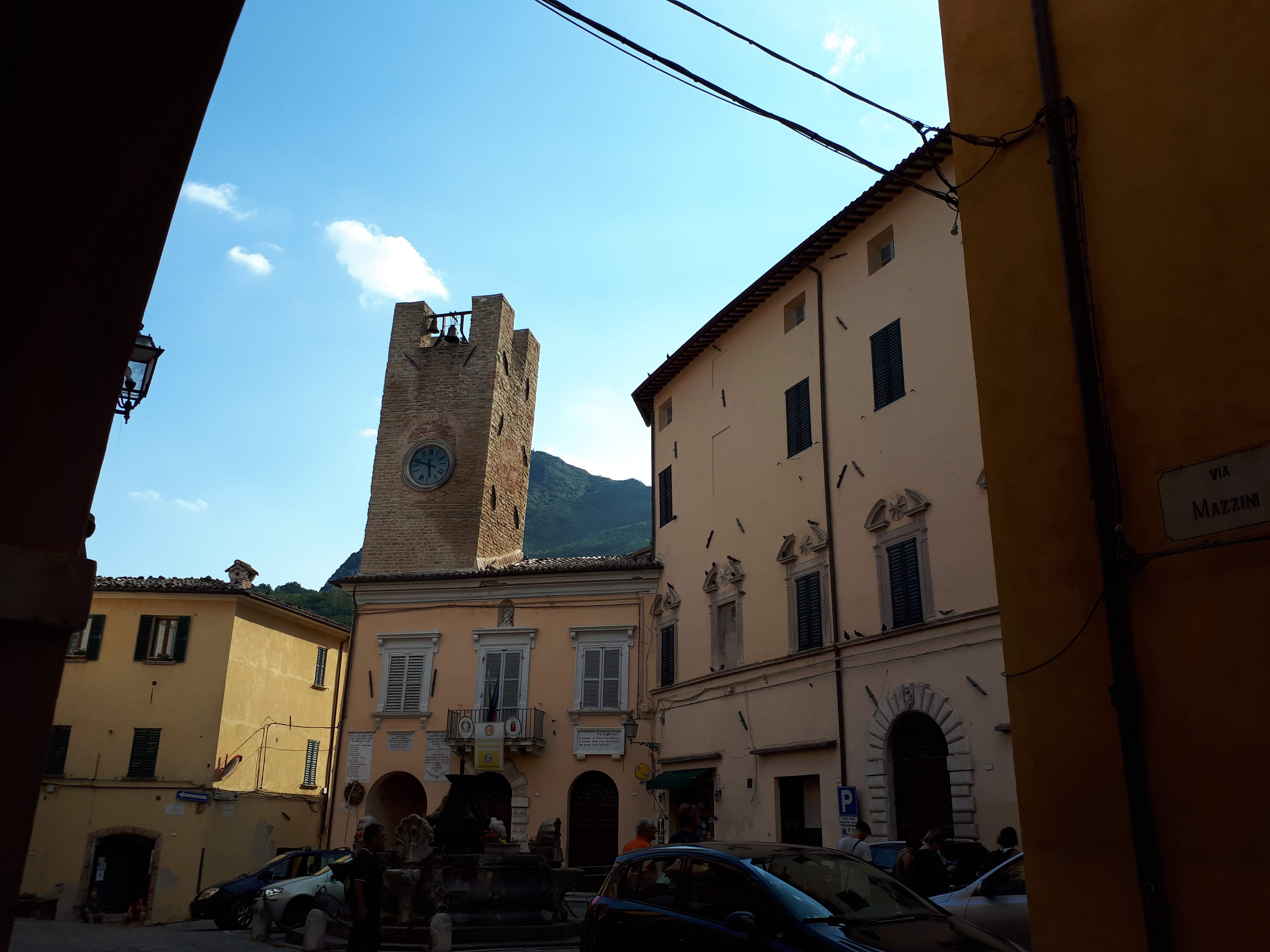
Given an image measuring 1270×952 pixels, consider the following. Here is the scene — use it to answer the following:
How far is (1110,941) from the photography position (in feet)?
17.7

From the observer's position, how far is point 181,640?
26.7 m

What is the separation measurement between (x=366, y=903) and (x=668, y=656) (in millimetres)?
17752

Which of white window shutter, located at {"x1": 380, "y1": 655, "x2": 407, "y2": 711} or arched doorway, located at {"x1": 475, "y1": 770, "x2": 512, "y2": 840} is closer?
arched doorway, located at {"x1": 475, "y1": 770, "x2": 512, "y2": 840}

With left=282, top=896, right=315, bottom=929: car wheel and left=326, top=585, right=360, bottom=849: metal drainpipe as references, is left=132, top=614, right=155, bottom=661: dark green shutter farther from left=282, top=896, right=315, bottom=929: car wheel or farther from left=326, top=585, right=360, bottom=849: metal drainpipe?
left=282, top=896, right=315, bottom=929: car wheel

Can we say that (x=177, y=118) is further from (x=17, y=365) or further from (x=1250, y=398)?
(x=1250, y=398)

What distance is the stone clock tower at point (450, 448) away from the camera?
36500mm

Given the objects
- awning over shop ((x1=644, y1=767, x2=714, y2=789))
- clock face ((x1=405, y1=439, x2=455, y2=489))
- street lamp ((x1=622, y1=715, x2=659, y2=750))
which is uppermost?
clock face ((x1=405, y1=439, x2=455, y2=489))

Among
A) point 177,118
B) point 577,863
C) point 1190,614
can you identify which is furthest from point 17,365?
point 577,863

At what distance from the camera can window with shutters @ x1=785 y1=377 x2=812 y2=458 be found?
20844 millimetres

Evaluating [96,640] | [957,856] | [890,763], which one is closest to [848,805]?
[890,763]

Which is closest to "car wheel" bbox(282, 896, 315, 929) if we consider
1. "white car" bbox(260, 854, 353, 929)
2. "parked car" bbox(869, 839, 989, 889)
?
"white car" bbox(260, 854, 353, 929)

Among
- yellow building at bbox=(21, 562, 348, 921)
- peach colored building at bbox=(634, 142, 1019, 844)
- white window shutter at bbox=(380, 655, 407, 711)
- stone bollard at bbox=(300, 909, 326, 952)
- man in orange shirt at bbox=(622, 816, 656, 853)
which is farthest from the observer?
white window shutter at bbox=(380, 655, 407, 711)

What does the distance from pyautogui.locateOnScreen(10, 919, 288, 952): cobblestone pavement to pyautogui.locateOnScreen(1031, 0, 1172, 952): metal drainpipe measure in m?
11.5

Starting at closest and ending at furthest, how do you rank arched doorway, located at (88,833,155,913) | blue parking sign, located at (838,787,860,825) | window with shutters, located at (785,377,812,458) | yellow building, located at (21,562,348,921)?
blue parking sign, located at (838,787,860,825), window with shutters, located at (785,377,812,458), arched doorway, located at (88,833,155,913), yellow building, located at (21,562,348,921)
